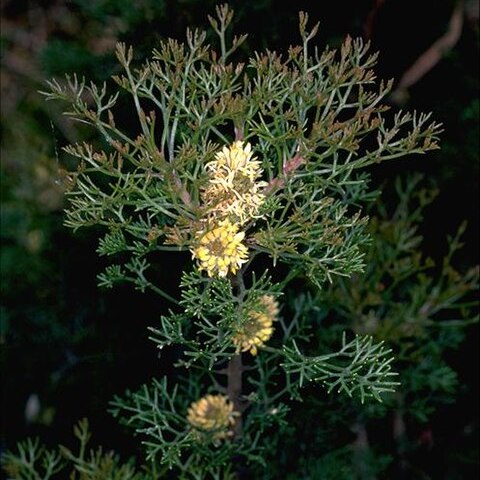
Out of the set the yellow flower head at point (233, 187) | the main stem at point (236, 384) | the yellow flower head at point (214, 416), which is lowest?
the yellow flower head at point (214, 416)

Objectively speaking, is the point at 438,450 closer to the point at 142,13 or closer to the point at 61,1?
the point at 142,13

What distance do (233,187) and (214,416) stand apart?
294 millimetres

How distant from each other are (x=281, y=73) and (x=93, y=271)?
692 millimetres

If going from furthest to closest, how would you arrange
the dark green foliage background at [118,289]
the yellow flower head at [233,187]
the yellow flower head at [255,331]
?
the dark green foliage background at [118,289] < the yellow flower head at [255,331] < the yellow flower head at [233,187]

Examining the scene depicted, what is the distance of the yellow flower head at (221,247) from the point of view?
0.66 metres

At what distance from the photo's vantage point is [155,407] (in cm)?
85

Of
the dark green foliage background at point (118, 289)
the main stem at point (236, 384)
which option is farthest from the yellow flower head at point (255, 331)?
the dark green foliage background at point (118, 289)

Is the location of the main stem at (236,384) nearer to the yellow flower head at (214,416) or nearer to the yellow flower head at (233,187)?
the yellow flower head at (214,416)

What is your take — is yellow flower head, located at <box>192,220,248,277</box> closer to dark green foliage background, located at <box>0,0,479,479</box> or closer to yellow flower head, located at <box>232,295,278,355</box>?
yellow flower head, located at <box>232,295,278,355</box>

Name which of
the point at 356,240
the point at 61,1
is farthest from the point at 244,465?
the point at 61,1

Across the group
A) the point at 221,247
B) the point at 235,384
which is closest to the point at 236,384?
the point at 235,384

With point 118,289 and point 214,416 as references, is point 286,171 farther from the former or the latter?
point 118,289

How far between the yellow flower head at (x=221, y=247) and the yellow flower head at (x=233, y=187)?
12 mm

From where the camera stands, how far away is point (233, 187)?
0.66 m
